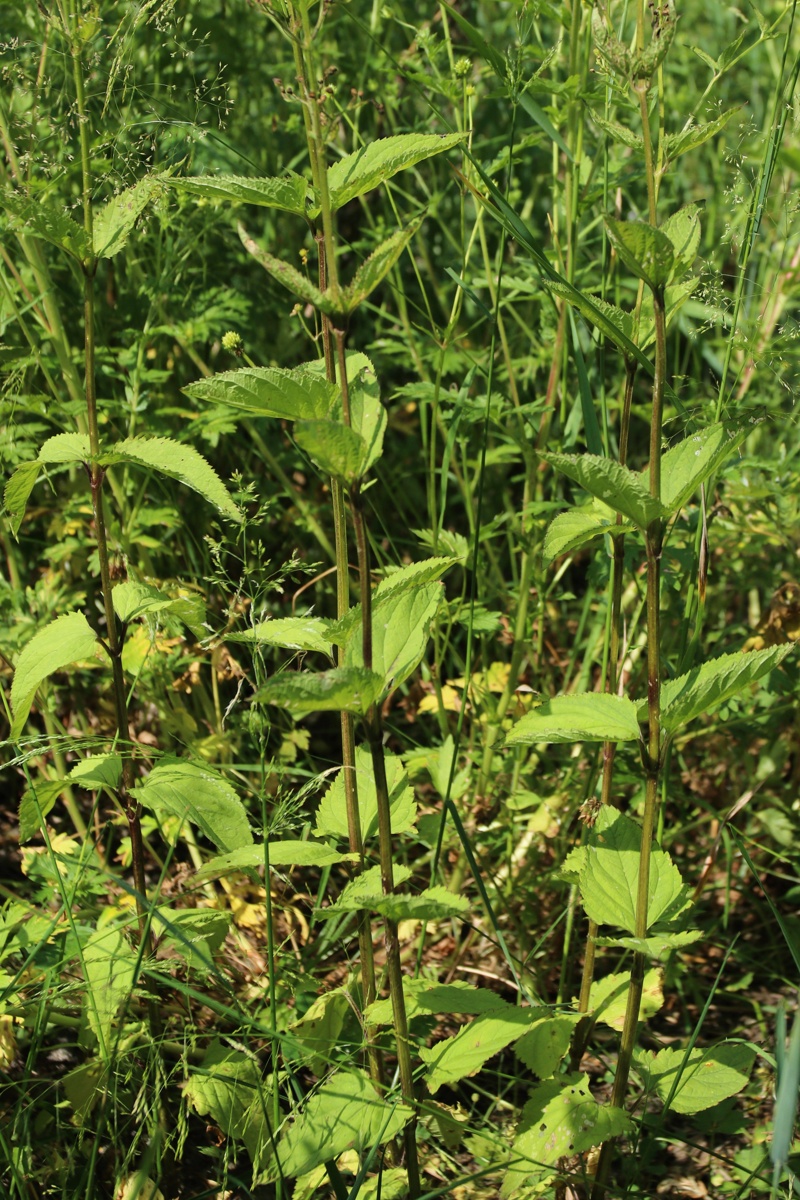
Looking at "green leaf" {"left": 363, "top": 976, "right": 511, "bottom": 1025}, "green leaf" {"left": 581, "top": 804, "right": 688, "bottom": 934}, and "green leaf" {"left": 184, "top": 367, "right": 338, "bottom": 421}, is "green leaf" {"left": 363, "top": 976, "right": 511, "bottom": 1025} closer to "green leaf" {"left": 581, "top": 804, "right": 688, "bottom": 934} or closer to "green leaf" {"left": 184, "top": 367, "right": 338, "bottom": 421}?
"green leaf" {"left": 581, "top": 804, "right": 688, "bottom": 934}

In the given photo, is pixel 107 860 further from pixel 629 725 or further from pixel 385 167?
pixel 385 167

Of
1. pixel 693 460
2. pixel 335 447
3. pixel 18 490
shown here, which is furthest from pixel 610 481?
pixel 18 490

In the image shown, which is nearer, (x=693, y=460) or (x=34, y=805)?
(x=693, y=460)

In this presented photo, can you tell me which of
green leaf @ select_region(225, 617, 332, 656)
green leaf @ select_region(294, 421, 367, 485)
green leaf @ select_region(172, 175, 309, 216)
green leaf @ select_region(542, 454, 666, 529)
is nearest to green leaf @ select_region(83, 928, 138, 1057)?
green leaf @ select_region(225, 617, 332, 656)

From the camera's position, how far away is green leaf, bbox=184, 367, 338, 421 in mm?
1123

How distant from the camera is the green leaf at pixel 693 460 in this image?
3.89ft

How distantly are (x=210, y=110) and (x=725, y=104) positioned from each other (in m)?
1.65

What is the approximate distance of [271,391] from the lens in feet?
3.73

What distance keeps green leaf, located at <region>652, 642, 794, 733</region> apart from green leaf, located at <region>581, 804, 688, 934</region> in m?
0.20

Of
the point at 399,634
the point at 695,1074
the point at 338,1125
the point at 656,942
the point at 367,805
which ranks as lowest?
the point at 695,1074

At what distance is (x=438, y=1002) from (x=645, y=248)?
91cm

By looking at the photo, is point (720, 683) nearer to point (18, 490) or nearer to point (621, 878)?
point (621, 878)

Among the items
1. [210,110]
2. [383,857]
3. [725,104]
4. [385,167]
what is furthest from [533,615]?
[725,104]

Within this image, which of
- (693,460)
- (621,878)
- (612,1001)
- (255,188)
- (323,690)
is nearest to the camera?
(323,690)
